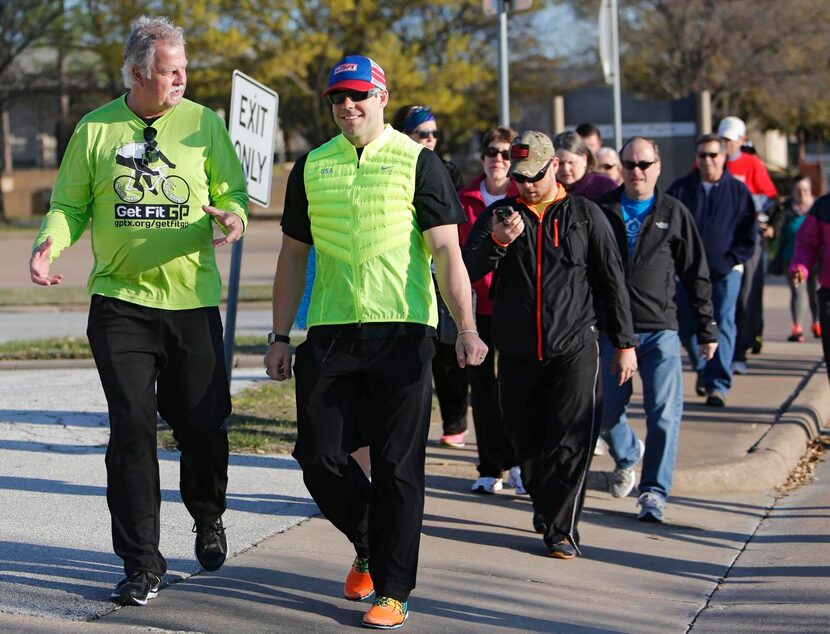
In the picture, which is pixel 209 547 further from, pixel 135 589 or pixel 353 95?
pixel 353 95

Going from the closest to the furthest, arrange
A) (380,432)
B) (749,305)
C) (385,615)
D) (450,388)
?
(385,615), (380,432), (450,388), (749,305)

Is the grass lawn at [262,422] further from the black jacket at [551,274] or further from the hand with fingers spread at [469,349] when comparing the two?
the hand with fingers spread at [469,349]

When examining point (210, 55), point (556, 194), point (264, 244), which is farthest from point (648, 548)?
point (210, 55)

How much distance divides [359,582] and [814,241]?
4918 millimetres

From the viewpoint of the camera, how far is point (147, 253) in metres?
4.99

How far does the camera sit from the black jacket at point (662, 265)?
698 centimetres

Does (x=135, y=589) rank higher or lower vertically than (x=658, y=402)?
lower

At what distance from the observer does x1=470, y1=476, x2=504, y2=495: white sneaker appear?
734 centimetres

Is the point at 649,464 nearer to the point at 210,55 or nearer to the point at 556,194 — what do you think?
the point at 556,194

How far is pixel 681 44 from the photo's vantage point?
134 feet

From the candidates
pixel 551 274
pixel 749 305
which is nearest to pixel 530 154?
pixel 551 274

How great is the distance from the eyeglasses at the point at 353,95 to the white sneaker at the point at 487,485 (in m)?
3.06

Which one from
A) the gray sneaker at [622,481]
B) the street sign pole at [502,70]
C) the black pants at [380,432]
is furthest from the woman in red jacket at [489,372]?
the black pants at [380,432]

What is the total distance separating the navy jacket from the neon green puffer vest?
17.6ft
